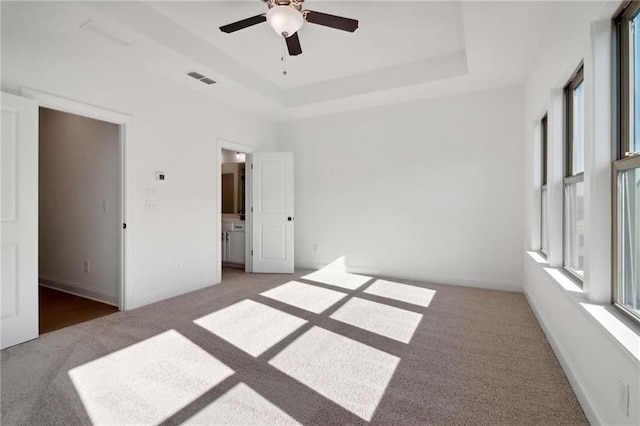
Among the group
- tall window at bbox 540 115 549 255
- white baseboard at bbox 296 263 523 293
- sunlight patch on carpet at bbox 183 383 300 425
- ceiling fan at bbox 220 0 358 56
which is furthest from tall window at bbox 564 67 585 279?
sunlight patch on carpet at bbox 183 383 300 425

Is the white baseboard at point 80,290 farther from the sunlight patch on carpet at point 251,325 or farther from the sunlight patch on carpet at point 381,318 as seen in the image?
the sunlight patch on carpet at point 381,318

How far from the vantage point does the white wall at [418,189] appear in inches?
163

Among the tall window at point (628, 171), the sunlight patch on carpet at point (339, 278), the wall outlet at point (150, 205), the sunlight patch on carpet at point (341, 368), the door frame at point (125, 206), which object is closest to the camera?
the tall window at point (628, 171)

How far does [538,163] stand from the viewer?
3.49 metres

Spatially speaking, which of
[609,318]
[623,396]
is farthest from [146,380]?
[609,318]

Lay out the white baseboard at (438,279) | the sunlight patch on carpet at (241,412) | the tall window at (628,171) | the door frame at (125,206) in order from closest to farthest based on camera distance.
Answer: the tall window at (628,171) → the sunlight patch on carpet at (241,412) → the door frame at (125,206) → the white baseboard at (438,279)

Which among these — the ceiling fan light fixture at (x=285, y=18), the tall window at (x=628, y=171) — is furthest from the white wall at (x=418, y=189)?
the ceiling fan light fixture at (x=285, y=18)

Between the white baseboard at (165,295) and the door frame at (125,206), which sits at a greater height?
the door frame at (125,206)

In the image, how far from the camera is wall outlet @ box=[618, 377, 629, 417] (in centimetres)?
126

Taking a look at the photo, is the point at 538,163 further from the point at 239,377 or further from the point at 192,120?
the point at 192,120

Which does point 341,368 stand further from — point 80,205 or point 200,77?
point 80,205

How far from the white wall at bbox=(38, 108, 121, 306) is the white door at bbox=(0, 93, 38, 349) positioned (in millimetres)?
904

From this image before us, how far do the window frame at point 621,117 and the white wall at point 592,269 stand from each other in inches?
1.1

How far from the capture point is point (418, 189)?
4.68 m
